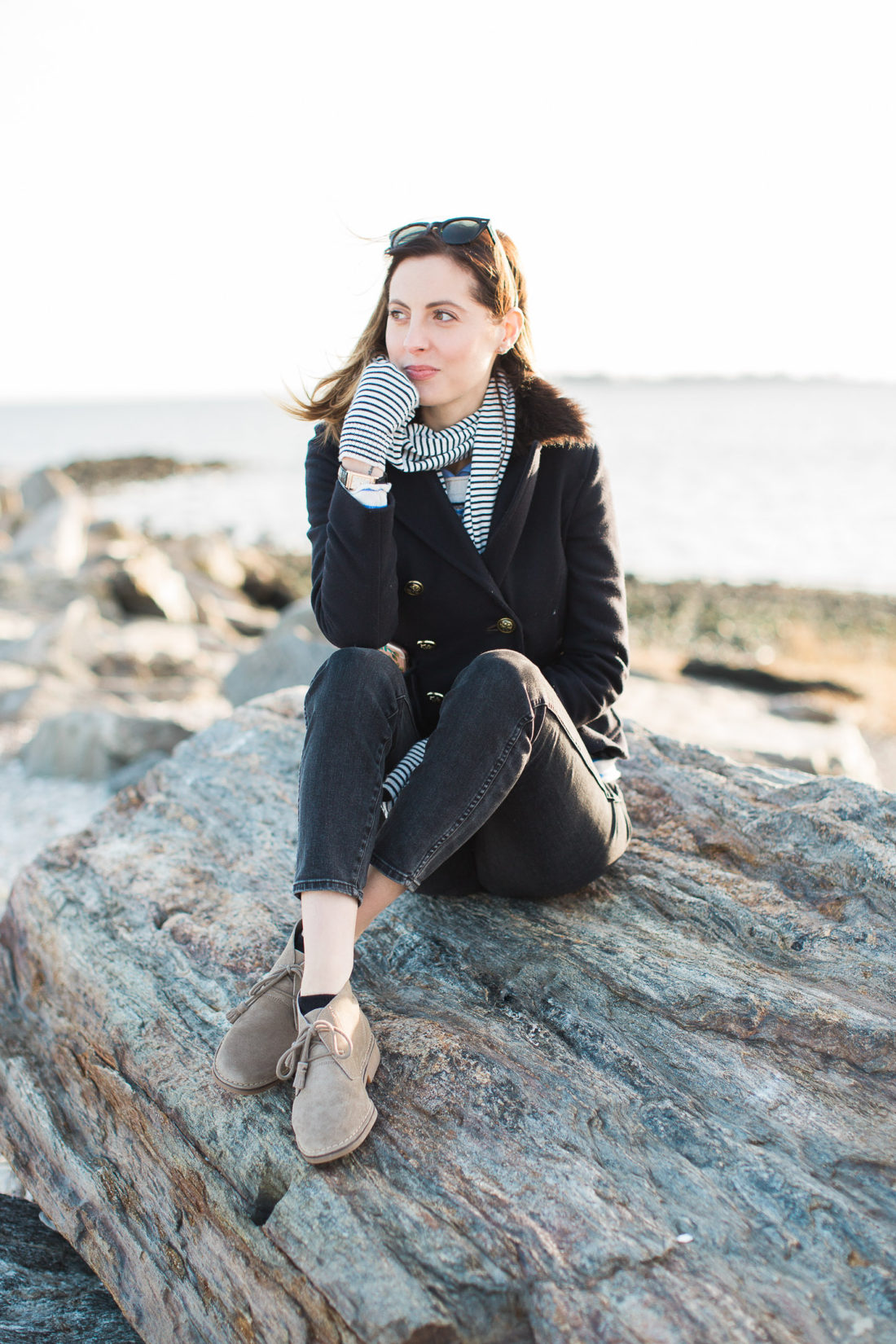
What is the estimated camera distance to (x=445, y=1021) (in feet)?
8.48

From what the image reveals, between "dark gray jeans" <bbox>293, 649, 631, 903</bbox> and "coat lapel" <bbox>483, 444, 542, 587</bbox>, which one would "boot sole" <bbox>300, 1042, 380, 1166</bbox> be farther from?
"coat lapel" <bbox>483, 444, 542, 587</bbox>

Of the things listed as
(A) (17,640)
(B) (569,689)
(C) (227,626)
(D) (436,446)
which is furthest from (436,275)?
(C) (227,626)

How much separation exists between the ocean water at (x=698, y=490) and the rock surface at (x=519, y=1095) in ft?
5.49

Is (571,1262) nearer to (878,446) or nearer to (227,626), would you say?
(227,626)

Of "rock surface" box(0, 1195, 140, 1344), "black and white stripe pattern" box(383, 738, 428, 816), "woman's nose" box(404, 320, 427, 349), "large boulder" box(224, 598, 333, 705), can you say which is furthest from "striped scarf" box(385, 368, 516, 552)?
"large boulder" box(224, 598, 333, 705)

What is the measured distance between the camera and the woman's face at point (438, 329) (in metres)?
2.83

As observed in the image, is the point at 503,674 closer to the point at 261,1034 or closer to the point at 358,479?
the point at 358,479

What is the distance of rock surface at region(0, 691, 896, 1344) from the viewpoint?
192cm

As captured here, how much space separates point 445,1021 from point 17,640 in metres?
7.86

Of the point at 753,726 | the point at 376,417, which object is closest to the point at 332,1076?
the point at 376,417

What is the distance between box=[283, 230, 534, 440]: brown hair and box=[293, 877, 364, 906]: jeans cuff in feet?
4.92

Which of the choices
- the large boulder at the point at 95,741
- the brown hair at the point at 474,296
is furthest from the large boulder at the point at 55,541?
the brown hair at the point at 474,296

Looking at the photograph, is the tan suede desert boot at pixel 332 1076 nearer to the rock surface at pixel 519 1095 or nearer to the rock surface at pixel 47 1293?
→ the rock surface at pixel 519 1095

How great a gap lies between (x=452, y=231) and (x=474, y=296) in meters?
0.20
